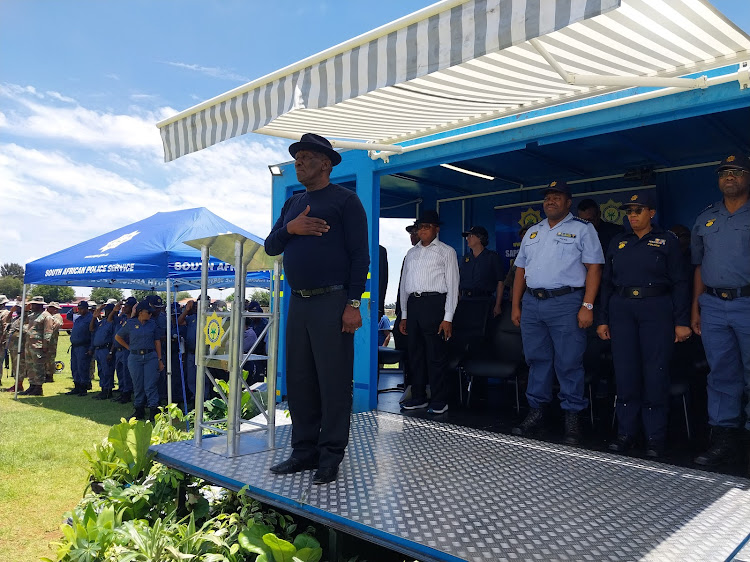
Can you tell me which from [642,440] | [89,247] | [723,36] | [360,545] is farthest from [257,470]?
[89,247]

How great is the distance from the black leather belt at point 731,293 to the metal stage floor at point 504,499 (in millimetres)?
1127

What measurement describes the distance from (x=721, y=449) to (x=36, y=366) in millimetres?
12045

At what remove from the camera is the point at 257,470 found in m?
3.58

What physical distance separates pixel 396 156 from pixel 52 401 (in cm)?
901

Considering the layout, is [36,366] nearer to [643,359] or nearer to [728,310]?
[643,359]

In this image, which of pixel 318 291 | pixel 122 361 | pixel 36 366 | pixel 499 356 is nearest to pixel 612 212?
pixel 499 356

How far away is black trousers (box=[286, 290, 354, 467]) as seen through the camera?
339 cm

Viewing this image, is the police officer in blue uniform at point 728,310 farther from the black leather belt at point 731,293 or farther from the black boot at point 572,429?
the black boot at point 572,429

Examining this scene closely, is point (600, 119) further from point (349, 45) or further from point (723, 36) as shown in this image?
point (349, 45)

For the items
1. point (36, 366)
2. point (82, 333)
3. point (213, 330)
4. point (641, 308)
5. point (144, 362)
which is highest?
point (641, 308)

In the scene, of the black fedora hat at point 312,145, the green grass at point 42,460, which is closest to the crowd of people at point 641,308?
the black fedora hat at point 312,145

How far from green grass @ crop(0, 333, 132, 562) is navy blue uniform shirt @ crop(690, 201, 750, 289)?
16.7ft

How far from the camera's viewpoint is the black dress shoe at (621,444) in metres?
4.03

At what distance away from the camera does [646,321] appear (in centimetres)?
Answer: 407
